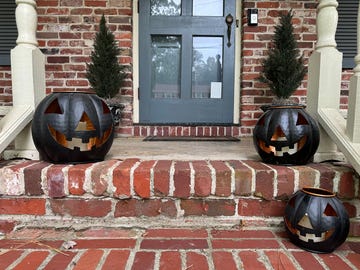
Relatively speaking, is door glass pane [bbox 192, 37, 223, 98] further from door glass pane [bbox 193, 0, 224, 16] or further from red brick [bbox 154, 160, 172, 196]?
red brick [bbox 154, 160, 172, 196]

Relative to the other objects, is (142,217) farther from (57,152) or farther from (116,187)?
(57,152)

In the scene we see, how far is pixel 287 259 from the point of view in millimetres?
946

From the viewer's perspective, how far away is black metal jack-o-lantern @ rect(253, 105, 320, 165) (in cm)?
122

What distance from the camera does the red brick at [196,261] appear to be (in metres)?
0.89

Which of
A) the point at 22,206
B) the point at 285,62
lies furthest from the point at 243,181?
the point at 285,62

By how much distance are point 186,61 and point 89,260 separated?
2044 mm

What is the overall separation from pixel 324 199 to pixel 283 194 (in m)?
0.17

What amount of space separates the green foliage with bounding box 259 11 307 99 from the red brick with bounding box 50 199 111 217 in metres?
1.80

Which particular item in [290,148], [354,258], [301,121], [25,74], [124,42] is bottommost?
[354,258]

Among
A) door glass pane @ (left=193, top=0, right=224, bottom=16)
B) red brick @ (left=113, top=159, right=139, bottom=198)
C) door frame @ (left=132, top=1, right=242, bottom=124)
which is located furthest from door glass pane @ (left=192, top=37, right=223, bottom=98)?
red brick @ (left=113, top=159, right=139, bottom=198)

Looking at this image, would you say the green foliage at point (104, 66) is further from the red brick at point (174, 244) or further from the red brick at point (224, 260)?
the red brick at point (224, 260)

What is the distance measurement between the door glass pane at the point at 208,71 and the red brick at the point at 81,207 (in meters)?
1.71

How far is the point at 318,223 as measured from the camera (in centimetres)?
99

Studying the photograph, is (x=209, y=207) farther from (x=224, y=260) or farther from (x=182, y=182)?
(x=224, y=260)
